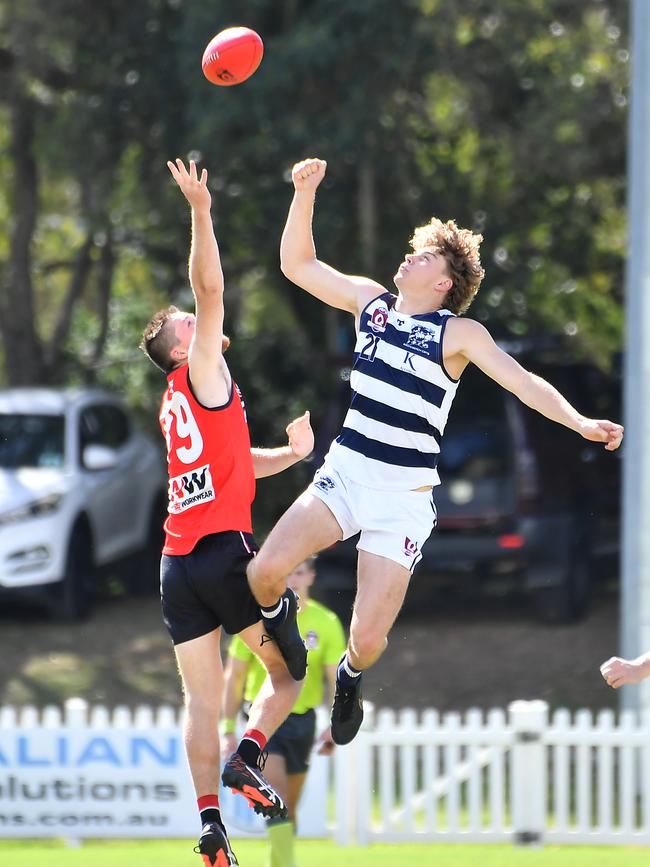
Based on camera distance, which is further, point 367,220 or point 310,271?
point 367,220

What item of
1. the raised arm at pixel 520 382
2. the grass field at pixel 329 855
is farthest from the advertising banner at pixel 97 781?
the raised arm at pixel 520 382

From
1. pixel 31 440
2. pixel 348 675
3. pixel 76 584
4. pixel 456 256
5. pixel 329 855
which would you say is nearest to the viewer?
pixel 456 256

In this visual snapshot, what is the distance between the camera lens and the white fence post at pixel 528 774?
999 centimetres

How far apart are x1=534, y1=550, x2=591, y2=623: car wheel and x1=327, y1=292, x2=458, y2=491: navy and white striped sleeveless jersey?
779cm

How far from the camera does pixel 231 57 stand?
5.79m

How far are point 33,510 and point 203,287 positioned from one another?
7846 mm

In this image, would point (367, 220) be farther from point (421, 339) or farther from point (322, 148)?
point (421, 339)

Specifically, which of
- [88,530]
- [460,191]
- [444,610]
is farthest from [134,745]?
[460,191]

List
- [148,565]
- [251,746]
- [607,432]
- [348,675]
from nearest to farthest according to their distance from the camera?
[607,432]
[251,746]
[348,675]
[148,565]

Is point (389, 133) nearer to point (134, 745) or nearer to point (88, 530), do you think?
point (88, 530)

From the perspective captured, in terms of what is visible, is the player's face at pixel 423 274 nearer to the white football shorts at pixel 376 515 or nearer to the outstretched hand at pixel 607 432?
the white football shorts at pixel 376 515

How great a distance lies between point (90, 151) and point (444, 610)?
17.6 feet

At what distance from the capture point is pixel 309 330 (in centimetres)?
1711

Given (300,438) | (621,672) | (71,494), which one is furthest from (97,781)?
(621,672)
